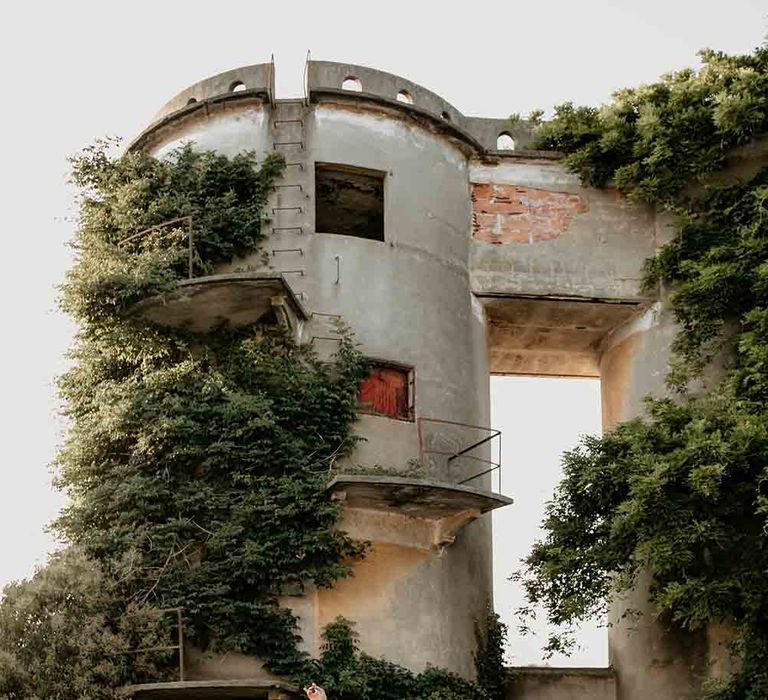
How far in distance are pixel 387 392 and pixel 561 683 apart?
518 centimetres

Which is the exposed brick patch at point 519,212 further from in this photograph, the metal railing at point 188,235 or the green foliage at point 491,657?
the green foliage at point 491,657

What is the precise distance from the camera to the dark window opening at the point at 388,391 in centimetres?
2148

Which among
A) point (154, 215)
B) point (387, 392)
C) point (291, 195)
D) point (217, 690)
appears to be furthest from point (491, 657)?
point (154, 215)

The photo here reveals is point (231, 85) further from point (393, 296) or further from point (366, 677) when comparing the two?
point (366, 677)

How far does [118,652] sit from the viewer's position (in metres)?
18.7

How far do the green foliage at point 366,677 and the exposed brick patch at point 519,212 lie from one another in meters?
6.85

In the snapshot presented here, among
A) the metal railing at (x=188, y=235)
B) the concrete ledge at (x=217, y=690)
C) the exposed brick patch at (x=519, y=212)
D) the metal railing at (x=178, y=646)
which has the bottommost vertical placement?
the concrete ledge at (x=217, y=690)

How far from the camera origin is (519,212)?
950 inches

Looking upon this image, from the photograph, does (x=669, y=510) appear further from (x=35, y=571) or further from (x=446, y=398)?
(x=35, y=571)

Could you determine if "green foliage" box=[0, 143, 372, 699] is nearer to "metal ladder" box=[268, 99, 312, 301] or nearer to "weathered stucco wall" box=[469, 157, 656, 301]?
"metal ladder" box=[268, 99, 312, 301]

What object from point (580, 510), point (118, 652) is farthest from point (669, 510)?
point (118, 652)

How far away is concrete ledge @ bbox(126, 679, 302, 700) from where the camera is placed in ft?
61.0

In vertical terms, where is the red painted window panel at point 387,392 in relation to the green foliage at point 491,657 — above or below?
above

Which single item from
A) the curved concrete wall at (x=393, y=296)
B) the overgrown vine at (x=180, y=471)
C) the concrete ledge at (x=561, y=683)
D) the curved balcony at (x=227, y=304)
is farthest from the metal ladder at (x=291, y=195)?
the concrete ledge at (x=561, y=683)
